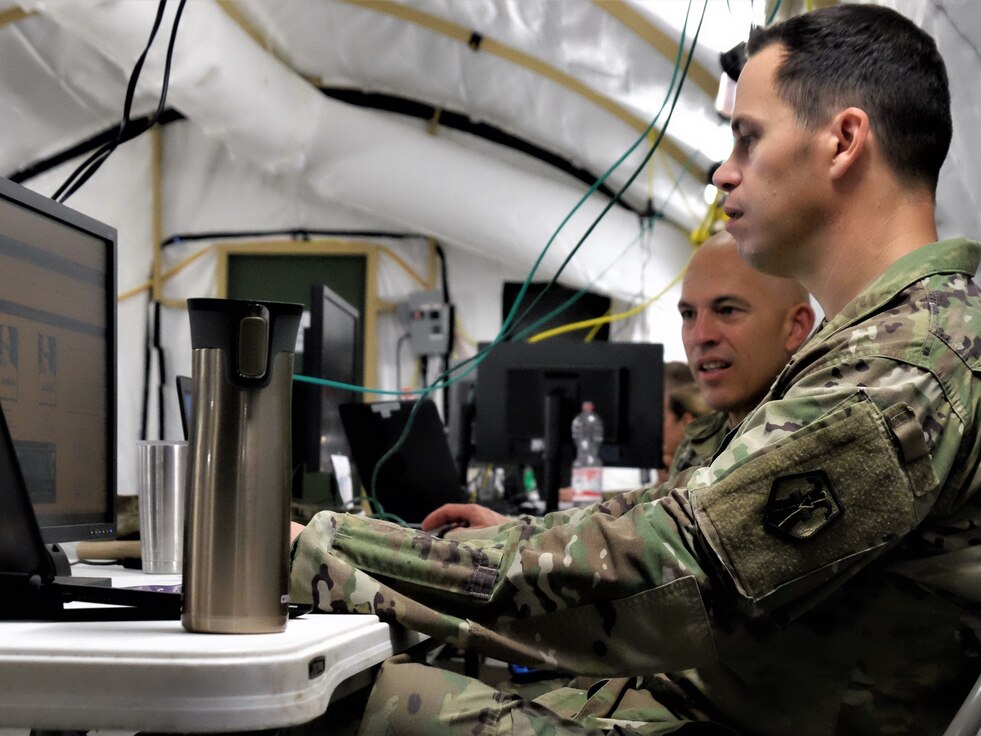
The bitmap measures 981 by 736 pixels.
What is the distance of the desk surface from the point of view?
0.62 m

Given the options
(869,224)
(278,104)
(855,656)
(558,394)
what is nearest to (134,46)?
(278,104)

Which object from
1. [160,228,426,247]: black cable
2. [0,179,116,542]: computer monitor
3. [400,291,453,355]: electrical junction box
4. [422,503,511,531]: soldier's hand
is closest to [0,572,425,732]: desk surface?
[0,179,116,542]: computer monitor

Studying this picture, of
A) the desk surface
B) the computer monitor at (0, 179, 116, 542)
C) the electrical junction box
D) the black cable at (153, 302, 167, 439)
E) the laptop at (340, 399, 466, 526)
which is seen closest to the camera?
the desk surface

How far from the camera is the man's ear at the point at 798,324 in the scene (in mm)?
2166

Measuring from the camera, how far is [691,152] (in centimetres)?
455

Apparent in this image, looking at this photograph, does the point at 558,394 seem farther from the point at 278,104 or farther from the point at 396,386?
the point at 396,386

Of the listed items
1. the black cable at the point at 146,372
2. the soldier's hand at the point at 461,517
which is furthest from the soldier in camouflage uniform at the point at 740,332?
the black cable at the point at 146,372

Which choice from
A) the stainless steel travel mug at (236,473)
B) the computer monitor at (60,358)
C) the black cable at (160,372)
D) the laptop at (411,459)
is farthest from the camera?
the black cable at (160,372)

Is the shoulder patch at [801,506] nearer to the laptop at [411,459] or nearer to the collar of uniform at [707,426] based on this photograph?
the collar of uniform at [707,426]

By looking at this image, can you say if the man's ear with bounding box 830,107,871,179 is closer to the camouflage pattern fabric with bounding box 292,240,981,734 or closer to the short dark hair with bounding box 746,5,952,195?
the short dark hair with bounding box 746,5,952,195

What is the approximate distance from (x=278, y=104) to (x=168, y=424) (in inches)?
75.3

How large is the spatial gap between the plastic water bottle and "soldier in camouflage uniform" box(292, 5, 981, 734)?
192cm

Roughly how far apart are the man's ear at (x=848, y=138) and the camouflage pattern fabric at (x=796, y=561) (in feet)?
0.64

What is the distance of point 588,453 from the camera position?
3.15 m
